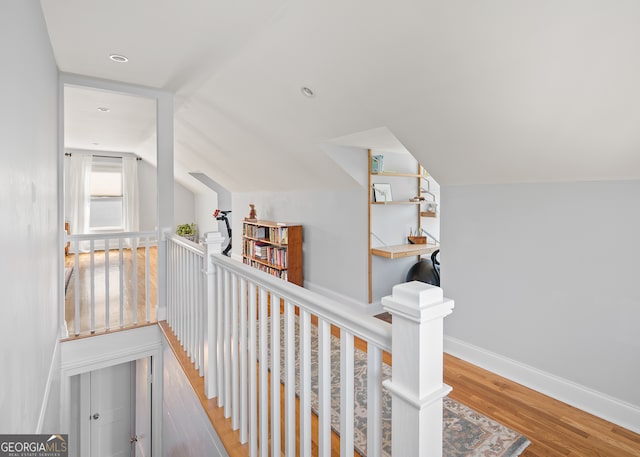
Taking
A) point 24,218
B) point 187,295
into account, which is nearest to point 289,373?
point 24,218

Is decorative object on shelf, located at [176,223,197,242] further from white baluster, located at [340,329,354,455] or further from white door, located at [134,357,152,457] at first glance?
white baluster, located at [340,329,354,455]

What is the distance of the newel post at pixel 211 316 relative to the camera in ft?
6.78

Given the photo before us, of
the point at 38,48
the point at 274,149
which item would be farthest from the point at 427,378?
the point at 274,149

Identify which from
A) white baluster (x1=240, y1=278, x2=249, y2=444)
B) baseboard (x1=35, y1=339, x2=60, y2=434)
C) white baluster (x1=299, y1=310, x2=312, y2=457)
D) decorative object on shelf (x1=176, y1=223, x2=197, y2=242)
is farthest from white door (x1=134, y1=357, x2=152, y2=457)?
decorative object on shelf (x1=176, y1=223, x2=197, y2=242)

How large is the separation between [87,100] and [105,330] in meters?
2.62

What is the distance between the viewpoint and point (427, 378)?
2.73 ft

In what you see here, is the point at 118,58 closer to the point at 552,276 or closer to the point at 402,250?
the point at 402,250

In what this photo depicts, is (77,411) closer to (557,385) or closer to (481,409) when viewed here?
(481,409)

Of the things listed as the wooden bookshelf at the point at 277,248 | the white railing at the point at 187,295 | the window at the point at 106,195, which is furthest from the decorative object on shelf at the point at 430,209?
the window at the point at 106,195

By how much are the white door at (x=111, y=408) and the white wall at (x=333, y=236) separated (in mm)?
2504

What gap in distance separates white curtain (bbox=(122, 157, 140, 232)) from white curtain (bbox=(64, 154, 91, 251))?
65 cm

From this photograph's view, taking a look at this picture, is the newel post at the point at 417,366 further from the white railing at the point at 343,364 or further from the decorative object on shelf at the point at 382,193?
the decorative object on shelf at the point at 382,193

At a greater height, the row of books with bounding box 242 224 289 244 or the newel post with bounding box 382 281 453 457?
the row of books with bounding box 242 224 289 244

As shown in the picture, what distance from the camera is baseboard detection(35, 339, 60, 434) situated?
5.98 feet
